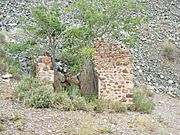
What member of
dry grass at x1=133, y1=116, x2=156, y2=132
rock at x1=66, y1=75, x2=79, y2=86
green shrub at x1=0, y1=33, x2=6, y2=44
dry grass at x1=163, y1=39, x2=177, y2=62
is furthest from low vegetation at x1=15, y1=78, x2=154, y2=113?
dry grass at x1=163, y1=39, x2=177, y2=62

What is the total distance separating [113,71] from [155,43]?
10005 mm

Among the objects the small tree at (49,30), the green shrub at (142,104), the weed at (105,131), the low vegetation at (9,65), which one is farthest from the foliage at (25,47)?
the weed at (105,131)

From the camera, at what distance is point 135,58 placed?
23000 mm

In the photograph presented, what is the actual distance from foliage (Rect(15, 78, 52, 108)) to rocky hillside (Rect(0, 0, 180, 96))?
727cm

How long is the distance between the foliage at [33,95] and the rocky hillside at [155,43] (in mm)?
7274

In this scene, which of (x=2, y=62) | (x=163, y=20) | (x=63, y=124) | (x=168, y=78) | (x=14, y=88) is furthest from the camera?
(x=163, y=20)

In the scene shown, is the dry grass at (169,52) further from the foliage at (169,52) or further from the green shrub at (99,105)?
the green shrub at (99,105)

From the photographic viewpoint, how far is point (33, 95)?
45.3 ft

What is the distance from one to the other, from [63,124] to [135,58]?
11189mm

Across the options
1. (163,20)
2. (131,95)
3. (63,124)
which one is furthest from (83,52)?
(163,20)

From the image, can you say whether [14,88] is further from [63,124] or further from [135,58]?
[135,58]

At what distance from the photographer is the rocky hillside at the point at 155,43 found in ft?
72.0

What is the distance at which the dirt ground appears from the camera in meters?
11.7

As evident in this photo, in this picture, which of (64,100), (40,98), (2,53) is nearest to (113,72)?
(64,100)
